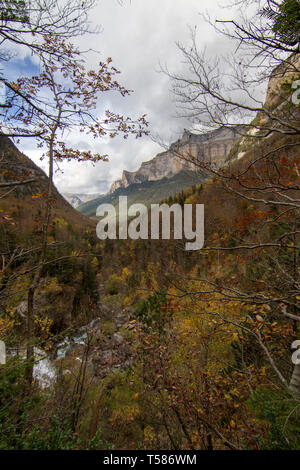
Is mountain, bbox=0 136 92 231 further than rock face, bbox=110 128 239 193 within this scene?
No

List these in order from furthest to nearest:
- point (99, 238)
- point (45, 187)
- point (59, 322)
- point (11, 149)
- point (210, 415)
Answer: point (99, 238) → point (59, 322) → point (45, 187) → point (210, 415) → point (11, 149)

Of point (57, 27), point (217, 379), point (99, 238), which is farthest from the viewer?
point (99, 238)

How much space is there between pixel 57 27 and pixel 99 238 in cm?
5382

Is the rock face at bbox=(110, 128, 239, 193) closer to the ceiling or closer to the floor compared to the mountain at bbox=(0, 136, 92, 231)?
closer to the ceiling

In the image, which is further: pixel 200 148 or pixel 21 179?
pixel 200 148

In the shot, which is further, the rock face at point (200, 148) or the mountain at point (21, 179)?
the rock face at point (200, 148)

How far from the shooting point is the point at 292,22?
8.85 feet

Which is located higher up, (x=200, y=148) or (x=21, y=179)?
(x=200, y=148)

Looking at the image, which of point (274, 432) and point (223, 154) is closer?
point (274, 432)

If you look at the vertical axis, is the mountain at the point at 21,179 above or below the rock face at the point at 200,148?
below

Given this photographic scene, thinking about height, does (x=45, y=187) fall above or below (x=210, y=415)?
above
